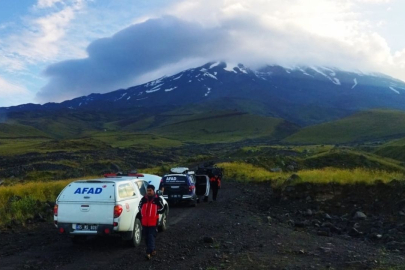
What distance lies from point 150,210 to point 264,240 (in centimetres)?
404

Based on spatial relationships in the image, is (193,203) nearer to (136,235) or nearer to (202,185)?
(202,185)

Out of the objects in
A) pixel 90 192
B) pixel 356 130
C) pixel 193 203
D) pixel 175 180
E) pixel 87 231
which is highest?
pixel 90 192

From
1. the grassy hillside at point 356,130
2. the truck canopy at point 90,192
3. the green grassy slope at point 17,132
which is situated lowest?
the grassy hillside at point 356,130

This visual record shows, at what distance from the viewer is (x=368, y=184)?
2081cm

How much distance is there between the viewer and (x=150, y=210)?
37.3 ft

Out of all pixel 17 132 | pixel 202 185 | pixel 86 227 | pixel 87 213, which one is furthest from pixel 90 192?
pixel 17 132

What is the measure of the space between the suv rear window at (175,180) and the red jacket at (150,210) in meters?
11.5

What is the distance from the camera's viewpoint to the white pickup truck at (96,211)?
11789mm

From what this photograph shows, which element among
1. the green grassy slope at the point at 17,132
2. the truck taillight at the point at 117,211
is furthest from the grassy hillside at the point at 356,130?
the truck taillight at the point at 117,211

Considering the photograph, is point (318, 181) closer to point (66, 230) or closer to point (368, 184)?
point (368, 184)

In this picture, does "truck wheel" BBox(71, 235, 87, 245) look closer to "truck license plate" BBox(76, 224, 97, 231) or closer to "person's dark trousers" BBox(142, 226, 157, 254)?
"truck license plate" BBox(76, 224, 97, 231)

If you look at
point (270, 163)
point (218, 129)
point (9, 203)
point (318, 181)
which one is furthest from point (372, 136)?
point (9, 203)

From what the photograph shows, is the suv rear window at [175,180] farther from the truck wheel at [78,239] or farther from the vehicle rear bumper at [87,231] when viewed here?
the vehicle rear bumper at [87,231]

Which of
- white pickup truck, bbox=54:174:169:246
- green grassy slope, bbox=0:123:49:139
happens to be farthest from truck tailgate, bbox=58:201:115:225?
green grassy slope, bbox=0:123:49:139
